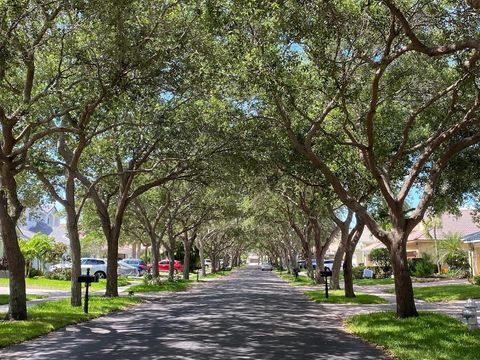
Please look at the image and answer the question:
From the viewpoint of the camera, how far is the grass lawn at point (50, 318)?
38.5ft

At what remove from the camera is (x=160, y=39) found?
13.5 meters

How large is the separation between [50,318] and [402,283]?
30.1ft

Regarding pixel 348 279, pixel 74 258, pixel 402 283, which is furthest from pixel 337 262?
pixel 74 258

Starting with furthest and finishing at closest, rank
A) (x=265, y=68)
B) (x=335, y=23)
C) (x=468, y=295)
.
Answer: (x=468, y=295), (x=265, y=68), (x=335, y=23)

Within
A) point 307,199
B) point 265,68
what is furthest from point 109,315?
point 307,199

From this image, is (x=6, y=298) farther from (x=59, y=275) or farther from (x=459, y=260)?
(x=459, y=260)

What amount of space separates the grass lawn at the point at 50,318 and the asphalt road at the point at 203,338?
38 cm

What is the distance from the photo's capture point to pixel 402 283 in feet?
46.9

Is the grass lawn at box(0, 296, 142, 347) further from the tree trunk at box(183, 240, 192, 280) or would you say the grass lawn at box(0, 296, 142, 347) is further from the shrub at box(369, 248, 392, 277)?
the shrub at box(369, 248, 392, 277)

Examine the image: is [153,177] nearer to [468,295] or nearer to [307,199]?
[307,199]

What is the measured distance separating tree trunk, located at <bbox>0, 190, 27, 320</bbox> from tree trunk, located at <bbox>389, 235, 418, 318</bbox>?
9.61 m

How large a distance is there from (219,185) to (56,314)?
1163cm

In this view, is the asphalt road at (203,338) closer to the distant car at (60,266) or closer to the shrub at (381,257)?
the distant car at (60,266)

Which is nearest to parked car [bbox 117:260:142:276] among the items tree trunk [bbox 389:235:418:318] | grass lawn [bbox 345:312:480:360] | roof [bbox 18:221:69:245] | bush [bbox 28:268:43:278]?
bush [bbox 28:268:43:278]
